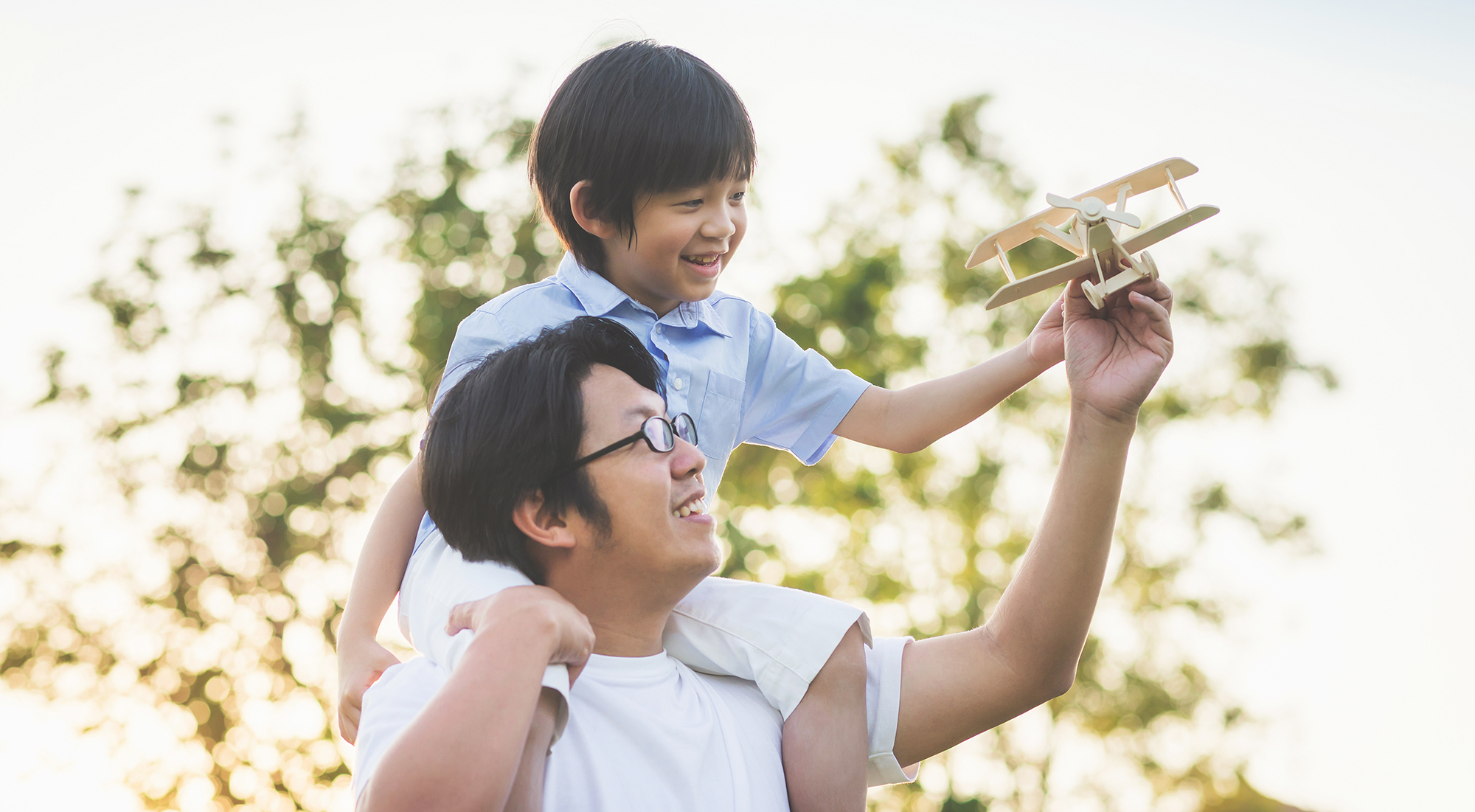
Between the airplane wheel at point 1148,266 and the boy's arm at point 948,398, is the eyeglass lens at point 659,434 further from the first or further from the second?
the airplane wheel at point 1148,266

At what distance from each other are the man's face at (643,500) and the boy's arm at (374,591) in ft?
1.50

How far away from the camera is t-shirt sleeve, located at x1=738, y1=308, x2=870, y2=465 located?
277cm

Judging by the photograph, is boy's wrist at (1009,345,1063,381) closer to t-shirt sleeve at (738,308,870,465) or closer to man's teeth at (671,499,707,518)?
t-shirt sleeve at (738,308,870,465)

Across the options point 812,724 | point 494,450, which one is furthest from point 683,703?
point 494,450

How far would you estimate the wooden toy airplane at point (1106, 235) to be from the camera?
1961 mm

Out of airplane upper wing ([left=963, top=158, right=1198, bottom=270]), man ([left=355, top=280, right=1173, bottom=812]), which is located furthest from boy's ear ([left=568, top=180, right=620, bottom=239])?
airplane upper wing ([left=963, top=158, right=1198, bottom=270])

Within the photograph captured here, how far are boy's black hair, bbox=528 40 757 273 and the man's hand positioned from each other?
0.90 meters

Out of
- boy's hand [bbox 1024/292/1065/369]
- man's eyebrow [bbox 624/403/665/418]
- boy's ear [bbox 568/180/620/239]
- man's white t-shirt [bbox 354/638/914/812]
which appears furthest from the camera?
boy's ear [bbox 568/180/620/239]

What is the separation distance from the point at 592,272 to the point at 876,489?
12.0m

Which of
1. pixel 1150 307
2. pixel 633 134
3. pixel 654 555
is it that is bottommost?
pixel 654 555

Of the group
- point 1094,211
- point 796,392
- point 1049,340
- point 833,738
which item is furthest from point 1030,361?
point 833,738

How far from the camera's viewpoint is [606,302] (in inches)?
98.1

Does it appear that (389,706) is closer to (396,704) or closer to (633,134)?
(396,704)

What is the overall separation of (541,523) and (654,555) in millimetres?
223
